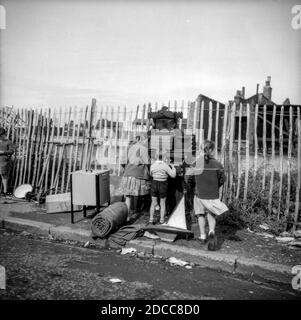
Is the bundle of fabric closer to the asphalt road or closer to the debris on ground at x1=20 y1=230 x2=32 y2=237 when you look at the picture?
the asphalt road

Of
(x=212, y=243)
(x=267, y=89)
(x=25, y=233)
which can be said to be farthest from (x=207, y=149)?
(x=267, y=89)

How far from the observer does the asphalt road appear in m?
3.62

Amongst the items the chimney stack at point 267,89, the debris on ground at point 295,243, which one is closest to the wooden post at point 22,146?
the debris on ground at point 295,243

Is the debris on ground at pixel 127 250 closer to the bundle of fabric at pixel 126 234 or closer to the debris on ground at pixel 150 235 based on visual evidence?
the bundle of fabric at pixel 126 234

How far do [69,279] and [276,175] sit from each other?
560 centimetres

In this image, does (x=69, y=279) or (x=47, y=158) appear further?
(x=47, y=158)

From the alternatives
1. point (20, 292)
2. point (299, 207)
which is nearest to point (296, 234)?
point (299, 207)

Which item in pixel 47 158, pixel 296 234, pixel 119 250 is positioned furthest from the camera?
pixel 47 158

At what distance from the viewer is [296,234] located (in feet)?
19.4

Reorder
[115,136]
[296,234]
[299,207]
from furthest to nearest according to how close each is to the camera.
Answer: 1. [115,136]
2. [299,207]
3. [296,234]

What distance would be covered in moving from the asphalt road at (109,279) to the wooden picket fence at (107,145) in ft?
8.42

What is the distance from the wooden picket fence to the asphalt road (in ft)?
8.42
